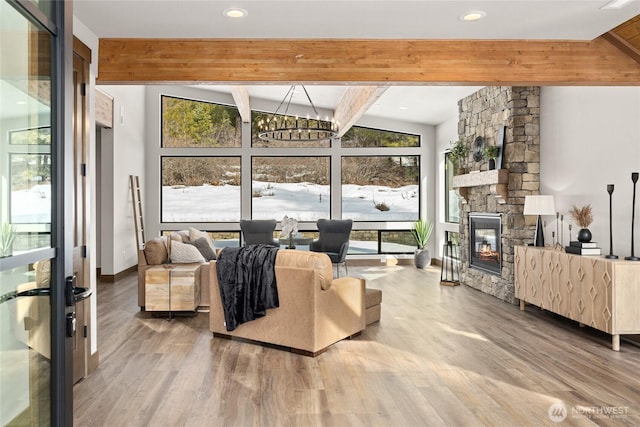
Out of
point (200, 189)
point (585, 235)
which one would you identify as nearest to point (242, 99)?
point (200, 189)

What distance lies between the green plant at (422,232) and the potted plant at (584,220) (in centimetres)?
481

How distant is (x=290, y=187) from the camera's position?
10.4m

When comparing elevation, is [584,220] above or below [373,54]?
below

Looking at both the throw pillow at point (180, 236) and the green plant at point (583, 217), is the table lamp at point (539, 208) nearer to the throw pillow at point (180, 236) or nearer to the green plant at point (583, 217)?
the green plant at point (583, 217)

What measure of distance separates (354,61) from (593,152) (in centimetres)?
305

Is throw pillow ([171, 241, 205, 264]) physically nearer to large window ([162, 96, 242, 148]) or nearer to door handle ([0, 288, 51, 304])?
large window ([162, 96, 242, 148])

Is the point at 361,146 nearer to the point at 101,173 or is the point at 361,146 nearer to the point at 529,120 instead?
the point at 529,120

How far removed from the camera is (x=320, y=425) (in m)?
2.83

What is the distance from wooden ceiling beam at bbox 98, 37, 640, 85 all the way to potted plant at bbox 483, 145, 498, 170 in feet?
8.25

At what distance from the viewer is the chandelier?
6.77 meters

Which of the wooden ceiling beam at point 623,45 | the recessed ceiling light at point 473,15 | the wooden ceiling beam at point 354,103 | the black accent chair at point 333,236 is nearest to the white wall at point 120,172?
the black accent chair at point 333,236

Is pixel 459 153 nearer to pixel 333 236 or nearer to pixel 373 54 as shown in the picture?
pixel 333 236

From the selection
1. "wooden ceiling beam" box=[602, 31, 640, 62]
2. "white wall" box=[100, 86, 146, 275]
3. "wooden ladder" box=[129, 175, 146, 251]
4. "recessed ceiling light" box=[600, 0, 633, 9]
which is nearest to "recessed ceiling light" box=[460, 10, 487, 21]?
"recessed ceiling light" box=[600, 0, 633, 9]

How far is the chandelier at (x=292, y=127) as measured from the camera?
6770 millimetres
